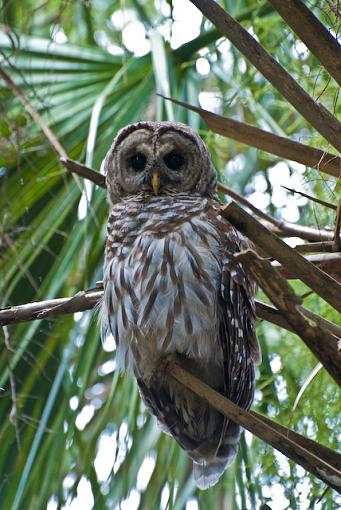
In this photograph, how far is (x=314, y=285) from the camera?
1.74 metres

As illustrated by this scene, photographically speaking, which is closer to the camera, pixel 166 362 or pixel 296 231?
pixel 296 231

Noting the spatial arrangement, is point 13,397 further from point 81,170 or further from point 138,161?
point 138,161

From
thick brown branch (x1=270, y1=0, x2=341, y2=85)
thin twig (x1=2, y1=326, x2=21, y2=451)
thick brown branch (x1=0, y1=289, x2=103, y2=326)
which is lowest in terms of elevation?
thin twig (x1=2, y1=326, x2=21, y2=451)

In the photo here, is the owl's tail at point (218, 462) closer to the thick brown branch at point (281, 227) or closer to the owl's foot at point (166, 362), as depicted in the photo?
the owl's foot at point (166, 362)

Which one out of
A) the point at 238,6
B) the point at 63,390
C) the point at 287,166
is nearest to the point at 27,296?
the point at 63,390

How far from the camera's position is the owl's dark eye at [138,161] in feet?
10.7

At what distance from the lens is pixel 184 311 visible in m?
2.78

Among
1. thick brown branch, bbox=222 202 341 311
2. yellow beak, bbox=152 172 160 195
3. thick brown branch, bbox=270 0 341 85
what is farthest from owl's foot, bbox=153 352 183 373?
thick brown branch, bbox=270 0 341 85

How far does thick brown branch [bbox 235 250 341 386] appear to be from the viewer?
1620mm

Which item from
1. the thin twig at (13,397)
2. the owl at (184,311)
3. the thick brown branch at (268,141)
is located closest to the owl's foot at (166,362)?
the owl at (184,311)

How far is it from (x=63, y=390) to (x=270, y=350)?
102 centimetres

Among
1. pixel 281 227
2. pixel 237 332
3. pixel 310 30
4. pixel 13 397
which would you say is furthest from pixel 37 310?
pixel 310 30

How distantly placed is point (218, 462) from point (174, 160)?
44.2 inches

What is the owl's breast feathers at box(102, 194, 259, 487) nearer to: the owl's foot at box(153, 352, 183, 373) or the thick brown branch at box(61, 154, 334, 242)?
the owl's foot at box(153, 352, 183, 373)
